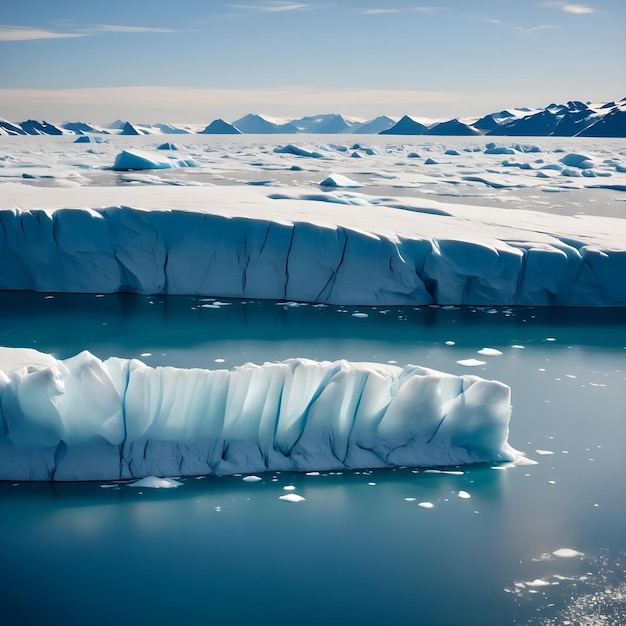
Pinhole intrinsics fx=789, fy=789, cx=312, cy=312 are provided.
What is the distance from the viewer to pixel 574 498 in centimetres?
354

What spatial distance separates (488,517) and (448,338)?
3.06 m

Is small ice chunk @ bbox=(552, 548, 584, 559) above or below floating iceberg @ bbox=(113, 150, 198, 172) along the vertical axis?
below

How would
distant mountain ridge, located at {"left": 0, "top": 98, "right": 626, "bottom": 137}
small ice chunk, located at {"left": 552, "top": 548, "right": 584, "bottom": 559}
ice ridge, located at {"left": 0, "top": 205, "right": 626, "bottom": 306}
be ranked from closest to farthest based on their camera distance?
small ice chunk, located at {"left": 552, "top": 548, "right": 584, "bottom": 559} < ice ridge, located at {"left": 0, "top": 205, "right": 626, "bottom": 306} < distant mountain ridge, located at {"left": 0, "top": 98, "right": 626, "bottom": 137}

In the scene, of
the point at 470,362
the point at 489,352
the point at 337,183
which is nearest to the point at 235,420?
the point at 470,362

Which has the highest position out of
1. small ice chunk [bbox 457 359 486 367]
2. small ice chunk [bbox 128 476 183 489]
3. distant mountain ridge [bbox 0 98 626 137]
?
distant mountain ridge [bbox 0 98 626 137]

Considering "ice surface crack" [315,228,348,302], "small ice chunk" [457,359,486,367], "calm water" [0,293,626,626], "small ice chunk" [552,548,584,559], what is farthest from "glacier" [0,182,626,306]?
"small ice chunk" [552,548,584,559]

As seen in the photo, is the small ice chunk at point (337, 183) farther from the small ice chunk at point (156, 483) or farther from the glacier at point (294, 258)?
the small ice chunk at point (156, 483)

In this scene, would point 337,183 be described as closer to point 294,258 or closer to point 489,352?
point 294,258

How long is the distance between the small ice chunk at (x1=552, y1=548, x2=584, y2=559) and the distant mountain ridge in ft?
182

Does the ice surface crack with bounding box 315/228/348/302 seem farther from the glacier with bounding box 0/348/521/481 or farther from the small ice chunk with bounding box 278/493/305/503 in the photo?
the small ice chunk with bounding box 278/493/305/503

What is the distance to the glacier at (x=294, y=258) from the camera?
7.26 meters

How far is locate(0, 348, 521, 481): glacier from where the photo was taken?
3.62 meters

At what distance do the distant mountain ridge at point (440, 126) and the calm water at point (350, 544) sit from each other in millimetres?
54552

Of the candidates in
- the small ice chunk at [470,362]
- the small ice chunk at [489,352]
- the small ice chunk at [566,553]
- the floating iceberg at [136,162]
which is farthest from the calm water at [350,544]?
the floating iceberg at [136,162]
